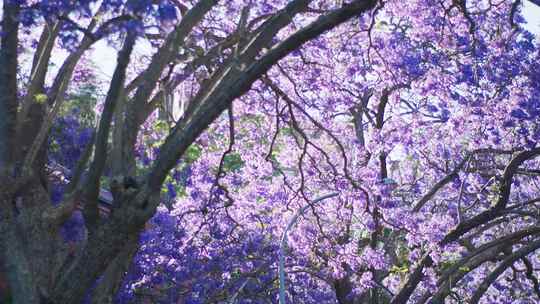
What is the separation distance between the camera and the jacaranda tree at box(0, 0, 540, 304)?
362 inches

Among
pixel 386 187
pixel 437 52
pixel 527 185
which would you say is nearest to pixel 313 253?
pixel 386 187

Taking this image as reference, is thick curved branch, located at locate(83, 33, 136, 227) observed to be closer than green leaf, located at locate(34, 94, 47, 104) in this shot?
Yes

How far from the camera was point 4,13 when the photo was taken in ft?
29.0

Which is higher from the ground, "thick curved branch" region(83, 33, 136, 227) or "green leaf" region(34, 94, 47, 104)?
"green leaf" region(34, 94, 47, 104)

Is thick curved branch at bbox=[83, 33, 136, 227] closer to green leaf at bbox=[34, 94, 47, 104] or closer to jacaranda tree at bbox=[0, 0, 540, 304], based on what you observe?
jacaranda tree at bbox=[0, 0, 540, 304]

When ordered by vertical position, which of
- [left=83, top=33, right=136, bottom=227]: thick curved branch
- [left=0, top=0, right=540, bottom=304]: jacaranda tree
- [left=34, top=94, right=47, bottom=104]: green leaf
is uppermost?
[left=0, top=0, right=540, bottom=304]: jacaranda tree

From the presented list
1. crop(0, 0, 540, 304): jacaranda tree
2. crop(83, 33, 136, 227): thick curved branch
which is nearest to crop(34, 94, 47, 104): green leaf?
crop(0, 0, 540, 304): jacaranda tree

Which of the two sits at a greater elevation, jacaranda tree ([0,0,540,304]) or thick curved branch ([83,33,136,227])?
jacaranda tree ([0,0,540,304])

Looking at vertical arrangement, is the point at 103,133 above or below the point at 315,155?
below

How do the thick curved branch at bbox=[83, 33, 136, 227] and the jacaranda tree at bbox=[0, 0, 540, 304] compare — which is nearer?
the thick curved branch at bbox=[83, 33, 136, 227]

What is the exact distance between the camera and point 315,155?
57.0 ft

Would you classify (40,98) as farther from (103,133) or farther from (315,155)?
(315,155)

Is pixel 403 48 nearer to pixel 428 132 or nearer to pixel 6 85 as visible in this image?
pixel 428 132

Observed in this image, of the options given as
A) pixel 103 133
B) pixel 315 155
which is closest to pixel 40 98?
pixel 103 133
